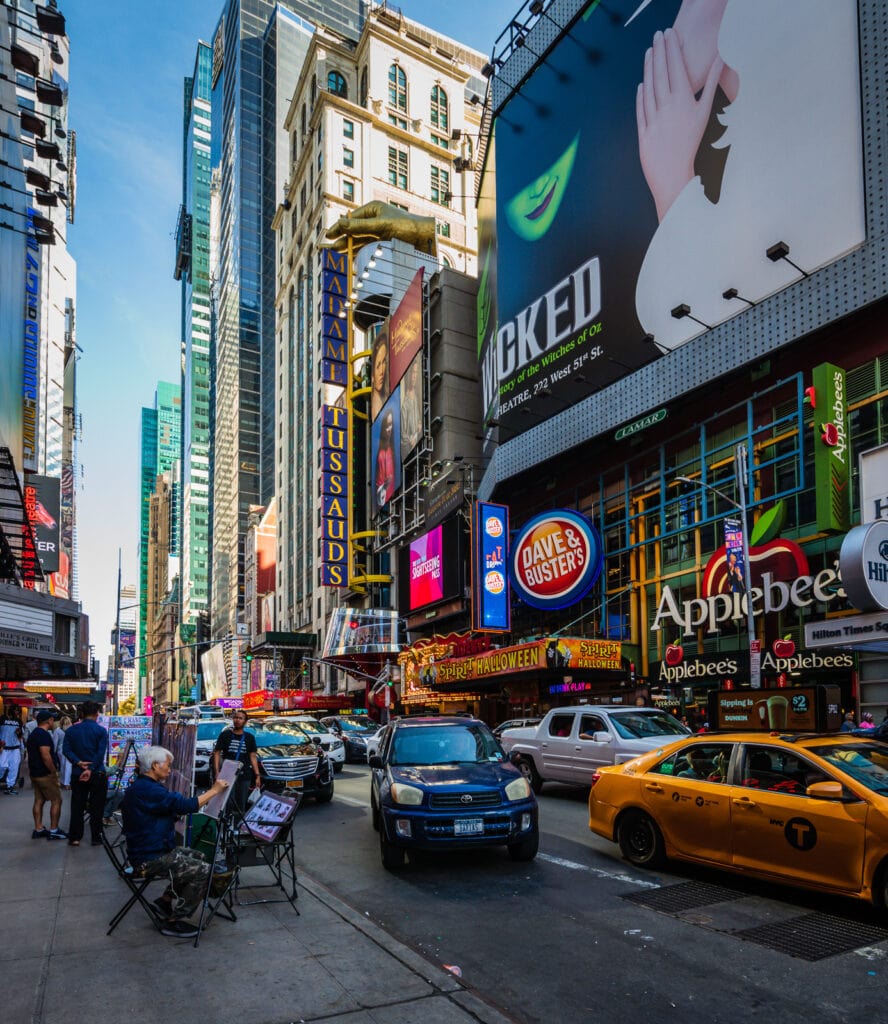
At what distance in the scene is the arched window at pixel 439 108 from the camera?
3784 inches

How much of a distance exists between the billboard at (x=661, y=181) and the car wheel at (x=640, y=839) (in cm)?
1865

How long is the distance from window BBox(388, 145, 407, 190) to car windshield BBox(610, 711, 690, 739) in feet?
278

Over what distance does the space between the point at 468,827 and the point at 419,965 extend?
3.21 metres

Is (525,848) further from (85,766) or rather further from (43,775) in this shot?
(43,775)

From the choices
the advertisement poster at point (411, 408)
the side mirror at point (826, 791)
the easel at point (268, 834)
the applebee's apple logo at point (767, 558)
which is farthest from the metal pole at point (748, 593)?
the advertisement poster at point (411, 408)

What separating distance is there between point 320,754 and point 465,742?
5743mm

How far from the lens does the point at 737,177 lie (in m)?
26.1

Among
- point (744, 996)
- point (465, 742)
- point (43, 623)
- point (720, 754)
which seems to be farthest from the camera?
point (43, 623)

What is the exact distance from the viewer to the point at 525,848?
955cm

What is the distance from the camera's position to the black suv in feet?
50.4

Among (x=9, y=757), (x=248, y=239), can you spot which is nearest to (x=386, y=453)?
(x=9, y=757)

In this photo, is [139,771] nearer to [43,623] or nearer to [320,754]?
[320,754]

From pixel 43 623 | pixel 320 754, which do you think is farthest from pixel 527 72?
pixel 320 754

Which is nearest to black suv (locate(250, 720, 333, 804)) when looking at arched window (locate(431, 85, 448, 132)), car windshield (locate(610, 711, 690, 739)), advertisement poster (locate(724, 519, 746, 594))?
car windshield (locate(610, 711, 690, 739))
